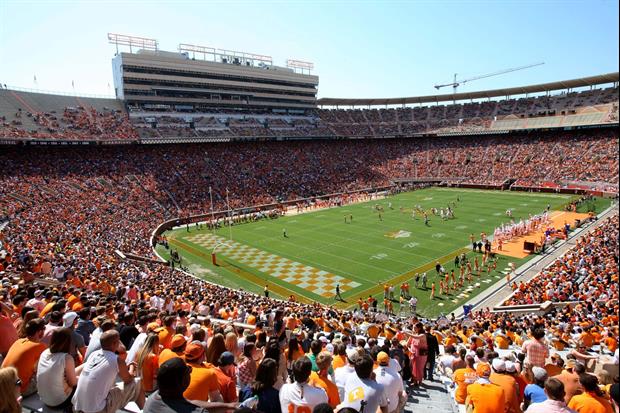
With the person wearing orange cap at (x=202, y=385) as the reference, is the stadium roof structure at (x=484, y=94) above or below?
above

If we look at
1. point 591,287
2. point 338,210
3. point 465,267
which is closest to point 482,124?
point 338,210

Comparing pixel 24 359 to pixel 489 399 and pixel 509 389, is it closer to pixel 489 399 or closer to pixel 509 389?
pixel 489 399

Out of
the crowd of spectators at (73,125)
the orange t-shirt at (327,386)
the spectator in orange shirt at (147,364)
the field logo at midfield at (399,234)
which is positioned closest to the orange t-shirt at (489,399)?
the orange t-shirt at (327,386)

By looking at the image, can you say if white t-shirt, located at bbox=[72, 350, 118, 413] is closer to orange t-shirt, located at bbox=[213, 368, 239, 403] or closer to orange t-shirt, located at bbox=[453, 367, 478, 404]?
orange t-shirt, located at bbox=[213, 368, 239, 403]

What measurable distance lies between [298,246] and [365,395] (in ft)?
89.0

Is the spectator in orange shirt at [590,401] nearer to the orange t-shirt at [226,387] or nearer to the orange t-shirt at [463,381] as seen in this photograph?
the orange t-shirt at [463,381]

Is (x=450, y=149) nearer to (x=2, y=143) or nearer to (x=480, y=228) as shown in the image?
(x=480, y=228)

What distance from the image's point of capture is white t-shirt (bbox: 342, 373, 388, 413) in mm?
4230

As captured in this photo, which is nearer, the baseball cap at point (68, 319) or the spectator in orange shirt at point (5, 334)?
the spectator in orange shirt at point (5, 334)

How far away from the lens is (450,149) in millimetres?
70062

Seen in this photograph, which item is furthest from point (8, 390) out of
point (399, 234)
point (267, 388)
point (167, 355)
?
point (399, 234)

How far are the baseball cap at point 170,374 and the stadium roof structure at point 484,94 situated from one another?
7273 cm

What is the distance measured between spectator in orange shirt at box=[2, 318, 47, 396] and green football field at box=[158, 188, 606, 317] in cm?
1671

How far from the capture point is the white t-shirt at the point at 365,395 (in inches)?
167
